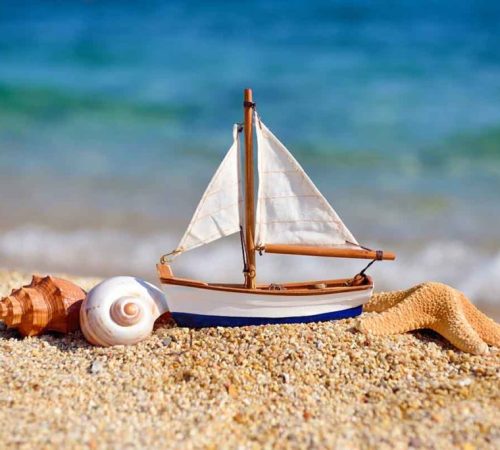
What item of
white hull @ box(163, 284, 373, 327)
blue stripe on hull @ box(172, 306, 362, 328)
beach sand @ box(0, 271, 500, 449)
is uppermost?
white hull @ box(163, 284, 373, 327)

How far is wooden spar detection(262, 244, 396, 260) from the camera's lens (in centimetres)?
664

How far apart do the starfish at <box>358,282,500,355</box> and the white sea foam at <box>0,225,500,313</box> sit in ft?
9.41

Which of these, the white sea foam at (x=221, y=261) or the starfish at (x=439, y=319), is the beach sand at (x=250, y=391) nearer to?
the starfish at (x=439, y=319)

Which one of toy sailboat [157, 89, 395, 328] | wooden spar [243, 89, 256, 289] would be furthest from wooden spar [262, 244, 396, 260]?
wooden spar [243, 89, 256, 289]

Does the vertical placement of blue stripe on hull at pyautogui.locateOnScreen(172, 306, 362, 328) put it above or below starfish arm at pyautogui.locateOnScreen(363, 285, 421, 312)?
below

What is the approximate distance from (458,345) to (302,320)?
1.44 meters

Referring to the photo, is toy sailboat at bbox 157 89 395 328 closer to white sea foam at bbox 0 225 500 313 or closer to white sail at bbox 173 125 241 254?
white sail at bbox 173 125 241 254

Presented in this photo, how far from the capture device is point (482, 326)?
267 inches

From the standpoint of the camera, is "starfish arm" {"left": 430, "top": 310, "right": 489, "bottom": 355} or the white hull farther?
the white hull

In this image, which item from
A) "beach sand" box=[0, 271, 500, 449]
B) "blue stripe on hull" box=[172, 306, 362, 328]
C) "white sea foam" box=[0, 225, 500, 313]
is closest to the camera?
"beach sand" box=[0, 271, 500, 449]

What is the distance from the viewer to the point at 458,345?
6438 millimetres

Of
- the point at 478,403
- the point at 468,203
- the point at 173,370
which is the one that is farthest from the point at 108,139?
the point at 478,403

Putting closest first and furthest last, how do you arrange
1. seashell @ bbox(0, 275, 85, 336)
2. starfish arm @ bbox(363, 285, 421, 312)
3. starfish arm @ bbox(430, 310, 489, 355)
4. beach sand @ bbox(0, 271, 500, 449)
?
beach sand @ bbox(0, 271, 500, 449)
starfish arm @ bbox(430, 310, 489, 355)
seashell @ bbox(0, 275, 85, 336)
starfish arm @ bbox(363, 285, 421, 312)

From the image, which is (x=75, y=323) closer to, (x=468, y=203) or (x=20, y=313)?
(x=20, y=313)
